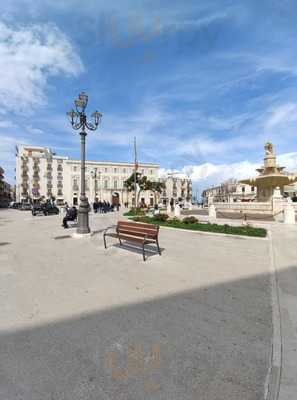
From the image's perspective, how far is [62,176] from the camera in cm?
8381

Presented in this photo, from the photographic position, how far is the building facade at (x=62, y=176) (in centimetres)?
7888

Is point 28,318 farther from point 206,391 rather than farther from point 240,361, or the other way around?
point 240,361

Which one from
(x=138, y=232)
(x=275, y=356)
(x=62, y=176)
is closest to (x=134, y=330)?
(x=275, y=356)

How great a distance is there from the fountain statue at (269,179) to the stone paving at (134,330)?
2519cm

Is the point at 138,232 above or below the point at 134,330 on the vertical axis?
above

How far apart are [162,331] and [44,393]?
145 cm

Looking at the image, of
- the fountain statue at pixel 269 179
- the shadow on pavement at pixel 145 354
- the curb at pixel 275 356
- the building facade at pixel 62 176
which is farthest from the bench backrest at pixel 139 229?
the building facade at pixel 62 176

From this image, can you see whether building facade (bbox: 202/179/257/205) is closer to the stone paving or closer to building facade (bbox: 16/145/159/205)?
building facade (bbox: 16/145/159/205)

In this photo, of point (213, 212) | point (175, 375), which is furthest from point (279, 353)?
point (213, 212)

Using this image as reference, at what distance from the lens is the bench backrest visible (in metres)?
6.29

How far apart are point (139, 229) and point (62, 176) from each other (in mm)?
83906

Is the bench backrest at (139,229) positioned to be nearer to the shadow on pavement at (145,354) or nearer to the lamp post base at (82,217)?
the shadow on pavement at (145,354)

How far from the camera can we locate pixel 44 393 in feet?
6.47

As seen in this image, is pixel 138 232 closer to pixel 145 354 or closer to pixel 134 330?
pixel 134 330
